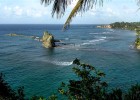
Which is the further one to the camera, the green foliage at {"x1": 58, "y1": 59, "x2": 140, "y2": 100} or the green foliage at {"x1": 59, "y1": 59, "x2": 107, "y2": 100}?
the green foliage at {"x1": 59, "y1": 59, "x2": 107, "y2": 100}

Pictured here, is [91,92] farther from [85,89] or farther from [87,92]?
[85,89]

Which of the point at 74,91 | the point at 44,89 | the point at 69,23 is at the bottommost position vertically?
the point at 44,89

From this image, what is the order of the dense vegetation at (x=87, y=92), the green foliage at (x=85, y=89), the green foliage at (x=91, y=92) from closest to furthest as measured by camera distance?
1. the green foliage at (x=91, y=92)
2. the dense vegetation at (x=87, y=92)
3. the green foliage at (x=85, y=89)

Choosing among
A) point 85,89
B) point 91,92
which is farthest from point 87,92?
point 85,89

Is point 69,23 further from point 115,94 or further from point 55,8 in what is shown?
point 115,94

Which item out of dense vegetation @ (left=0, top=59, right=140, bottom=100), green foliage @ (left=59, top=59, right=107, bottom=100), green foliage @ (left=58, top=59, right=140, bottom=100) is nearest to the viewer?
green foliage @ (left=58, top=59, right=140, bottom=100)

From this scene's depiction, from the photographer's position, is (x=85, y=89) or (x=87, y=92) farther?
(x=85, y=89)

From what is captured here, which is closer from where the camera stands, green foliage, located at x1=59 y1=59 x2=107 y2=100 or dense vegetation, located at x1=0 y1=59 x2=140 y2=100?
dense vegetation, located at x1=0 y1=59 x2=140 y2=100

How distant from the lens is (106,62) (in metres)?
56.7

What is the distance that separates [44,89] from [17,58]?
25.6 metres

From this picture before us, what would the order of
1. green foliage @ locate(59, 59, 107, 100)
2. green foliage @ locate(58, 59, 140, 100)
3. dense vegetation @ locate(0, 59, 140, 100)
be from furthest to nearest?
green foliage @ locate(59, 59, 107, 100), dense vegetation @ locate(0, 59, 140, 100), green foliage @ locate(58, 59, 140, 100)

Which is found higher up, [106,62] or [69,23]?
[69,23]

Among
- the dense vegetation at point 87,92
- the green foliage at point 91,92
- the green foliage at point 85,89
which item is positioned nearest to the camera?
the green foliage at point 91,92

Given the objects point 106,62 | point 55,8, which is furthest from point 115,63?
point 55,8
